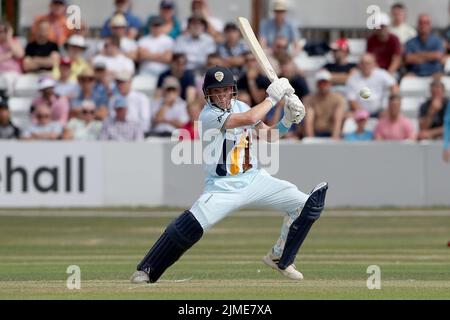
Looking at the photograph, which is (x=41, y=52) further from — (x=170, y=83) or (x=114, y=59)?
(x=170, y=83)

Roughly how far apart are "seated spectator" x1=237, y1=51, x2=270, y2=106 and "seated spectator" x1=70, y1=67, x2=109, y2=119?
7.07 ft

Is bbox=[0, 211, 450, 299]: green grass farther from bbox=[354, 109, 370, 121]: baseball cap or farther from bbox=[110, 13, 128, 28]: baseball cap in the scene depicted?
bbox=[110, 13, 128, 28]: baseball cap

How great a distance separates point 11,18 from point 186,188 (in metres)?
6.17

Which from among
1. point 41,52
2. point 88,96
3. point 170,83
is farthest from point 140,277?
point 41,52

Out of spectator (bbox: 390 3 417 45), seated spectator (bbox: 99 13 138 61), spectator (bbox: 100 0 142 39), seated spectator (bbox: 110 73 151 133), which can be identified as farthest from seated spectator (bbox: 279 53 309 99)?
spectator (bbox: 100 0 142 39)

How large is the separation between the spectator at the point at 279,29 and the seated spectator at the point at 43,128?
3605mm

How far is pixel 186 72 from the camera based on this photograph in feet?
68.9

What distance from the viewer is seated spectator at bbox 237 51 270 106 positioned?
20234mm

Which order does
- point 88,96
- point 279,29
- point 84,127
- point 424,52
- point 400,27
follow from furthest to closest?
point 400,27 < point 279,29 < point 424,52 < point 88,96 < point 84,127

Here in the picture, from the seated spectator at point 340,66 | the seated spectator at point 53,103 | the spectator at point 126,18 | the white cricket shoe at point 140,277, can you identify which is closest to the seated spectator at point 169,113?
the seated spectator at point 53,103

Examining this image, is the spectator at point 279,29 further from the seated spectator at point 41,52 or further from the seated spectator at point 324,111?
the seated spectator at point 41,52

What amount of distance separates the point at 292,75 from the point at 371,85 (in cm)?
119

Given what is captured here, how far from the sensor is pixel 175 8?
76.3ft
